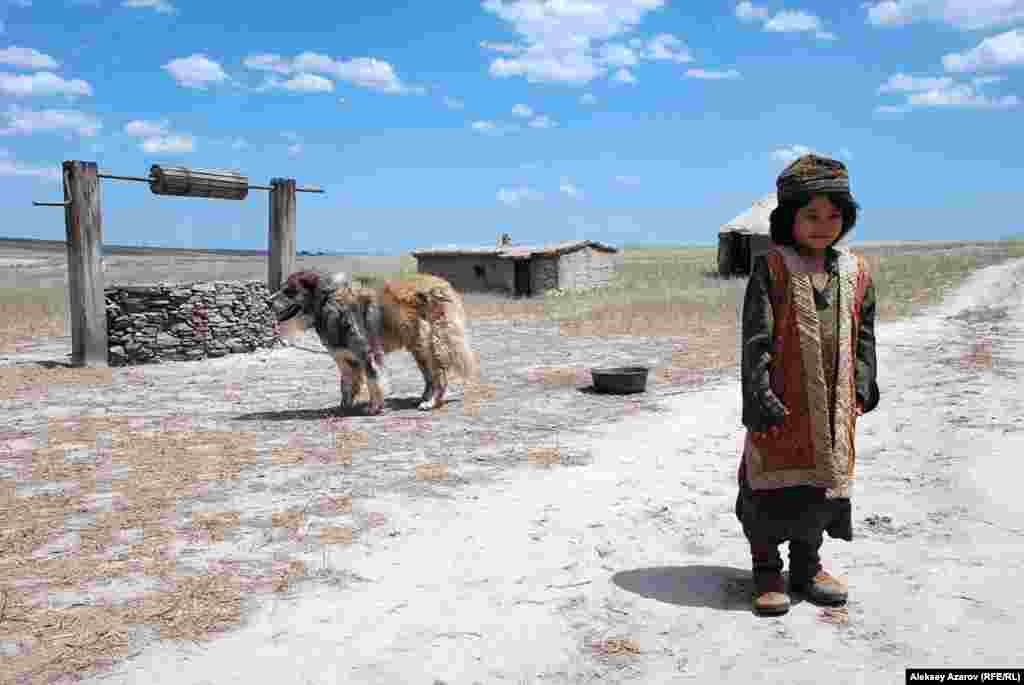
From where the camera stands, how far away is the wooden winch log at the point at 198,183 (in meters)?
13.5

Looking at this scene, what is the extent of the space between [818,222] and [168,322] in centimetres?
1220

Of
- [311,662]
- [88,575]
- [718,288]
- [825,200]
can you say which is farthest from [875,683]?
[718,288]

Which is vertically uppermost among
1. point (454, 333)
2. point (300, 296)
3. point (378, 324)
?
point (300, 296)

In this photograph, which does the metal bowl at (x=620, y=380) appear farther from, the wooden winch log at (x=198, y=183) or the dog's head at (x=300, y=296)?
the wooden winch log at (x=198, y=183)

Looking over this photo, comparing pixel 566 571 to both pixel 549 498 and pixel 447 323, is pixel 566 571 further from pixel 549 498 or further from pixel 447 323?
pixel 447 323

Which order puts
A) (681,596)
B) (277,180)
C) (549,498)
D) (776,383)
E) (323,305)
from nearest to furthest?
1. (776,383)
2. (681,596)
3. (549,498)
4. (323,305)
5. (277,180)

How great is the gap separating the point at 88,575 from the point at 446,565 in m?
1.98

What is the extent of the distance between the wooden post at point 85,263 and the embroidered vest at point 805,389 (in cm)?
1215

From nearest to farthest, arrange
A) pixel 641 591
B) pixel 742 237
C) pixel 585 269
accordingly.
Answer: pixel 641 591 < pixel 585 269 < pixel 742 237

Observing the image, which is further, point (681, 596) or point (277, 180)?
point (277, 180)

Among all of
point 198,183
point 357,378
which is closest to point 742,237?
point 198,183

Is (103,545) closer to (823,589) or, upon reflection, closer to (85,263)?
(823,589)

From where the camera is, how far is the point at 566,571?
461cm

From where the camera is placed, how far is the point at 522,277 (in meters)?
29.2
